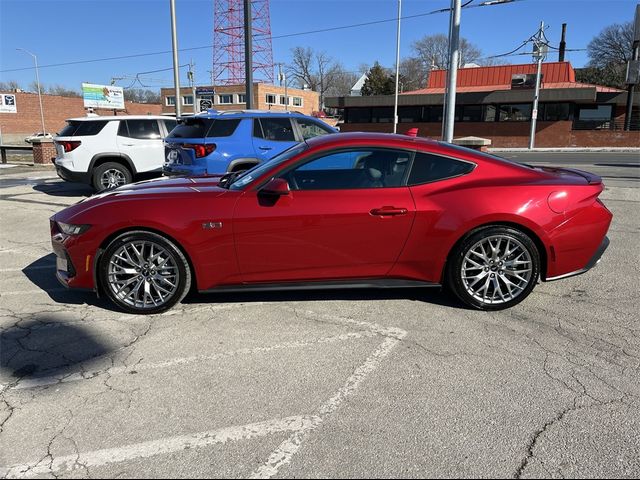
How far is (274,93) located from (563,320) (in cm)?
7101

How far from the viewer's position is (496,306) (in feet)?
14.0

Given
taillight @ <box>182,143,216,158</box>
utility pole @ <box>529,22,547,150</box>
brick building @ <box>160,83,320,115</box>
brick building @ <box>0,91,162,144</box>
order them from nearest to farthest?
taillight @ <box>182,143,216,158</box>
utility pole @ <box>529,22,547,150</box>
brick building @ <box>0,91,162,144</box>
brick building @ <box>160,83,320,115</box>

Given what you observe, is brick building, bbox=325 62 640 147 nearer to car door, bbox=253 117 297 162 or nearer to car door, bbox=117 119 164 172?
car door, bbox=117 119 164 172

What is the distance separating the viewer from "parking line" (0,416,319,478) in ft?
7.88

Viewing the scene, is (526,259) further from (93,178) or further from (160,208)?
(93,178)

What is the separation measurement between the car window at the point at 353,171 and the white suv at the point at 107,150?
24.5ft

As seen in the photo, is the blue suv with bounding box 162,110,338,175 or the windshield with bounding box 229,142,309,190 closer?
the windshield with bounding box 229,142,309,190

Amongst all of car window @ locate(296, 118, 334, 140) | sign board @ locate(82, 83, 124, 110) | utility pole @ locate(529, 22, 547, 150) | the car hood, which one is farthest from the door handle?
sign board @ locate(82, 83, 124, 110)

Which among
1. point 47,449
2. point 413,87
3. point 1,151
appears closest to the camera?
point 47,449

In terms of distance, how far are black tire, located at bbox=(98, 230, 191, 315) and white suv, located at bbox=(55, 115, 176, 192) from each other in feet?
22.4

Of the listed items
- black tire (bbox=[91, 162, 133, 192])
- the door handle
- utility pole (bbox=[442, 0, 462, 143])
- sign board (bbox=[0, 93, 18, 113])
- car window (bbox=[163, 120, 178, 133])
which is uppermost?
sign board (bbox=[0, 93, 18, 113])

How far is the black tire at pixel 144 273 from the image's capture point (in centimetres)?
411

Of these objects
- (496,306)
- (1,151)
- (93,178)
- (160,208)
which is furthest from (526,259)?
(1,151)

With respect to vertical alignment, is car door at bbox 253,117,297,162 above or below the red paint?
above
